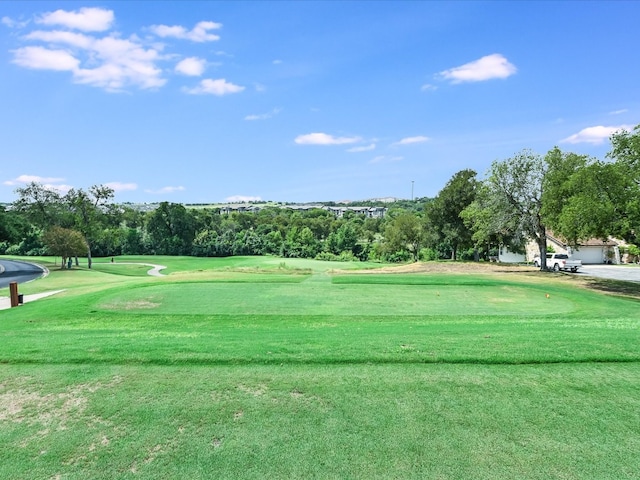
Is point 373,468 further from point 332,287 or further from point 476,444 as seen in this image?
point 332,287

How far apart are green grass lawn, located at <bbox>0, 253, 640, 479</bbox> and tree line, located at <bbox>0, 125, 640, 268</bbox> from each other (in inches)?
613

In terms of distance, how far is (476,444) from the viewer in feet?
15.4

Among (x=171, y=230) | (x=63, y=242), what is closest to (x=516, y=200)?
(x=63, y=242)

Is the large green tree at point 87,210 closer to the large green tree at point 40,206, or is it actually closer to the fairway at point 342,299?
the large green tree at point 40,206

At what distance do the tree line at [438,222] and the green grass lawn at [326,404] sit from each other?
1556cm

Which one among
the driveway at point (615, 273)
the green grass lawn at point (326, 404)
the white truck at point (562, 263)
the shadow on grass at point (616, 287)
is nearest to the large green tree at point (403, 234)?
the white truck at point (562, 263)

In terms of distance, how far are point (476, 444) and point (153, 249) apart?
3454 inches

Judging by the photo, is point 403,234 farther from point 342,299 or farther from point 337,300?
point 337,300

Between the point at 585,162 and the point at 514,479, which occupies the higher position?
the point at 585,162

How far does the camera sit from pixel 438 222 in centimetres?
Answer: 4850

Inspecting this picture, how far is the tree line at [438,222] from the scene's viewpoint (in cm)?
2314

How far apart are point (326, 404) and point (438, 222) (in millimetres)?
45250

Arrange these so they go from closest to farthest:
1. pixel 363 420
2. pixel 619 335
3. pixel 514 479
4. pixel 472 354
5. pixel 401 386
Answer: pixel 514 479
pixel 363 420
pixel 401 386
pixel 472 354
pixel 619 335

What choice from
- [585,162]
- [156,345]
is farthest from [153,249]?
[156,345]
